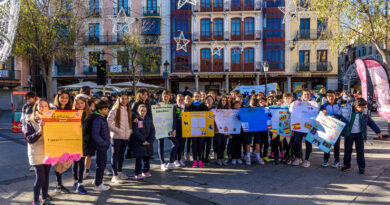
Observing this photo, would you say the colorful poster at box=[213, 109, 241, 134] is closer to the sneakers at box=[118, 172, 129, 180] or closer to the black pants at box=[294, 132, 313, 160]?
the black pants at box=[294, 132, 313, 160]

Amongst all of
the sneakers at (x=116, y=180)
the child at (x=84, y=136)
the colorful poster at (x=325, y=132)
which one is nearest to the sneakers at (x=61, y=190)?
the child at (x=84, y=136)

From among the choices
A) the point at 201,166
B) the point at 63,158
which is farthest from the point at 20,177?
the point at 201,166

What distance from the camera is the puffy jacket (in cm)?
522

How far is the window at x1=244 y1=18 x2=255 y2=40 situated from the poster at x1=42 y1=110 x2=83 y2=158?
25791 millimetres

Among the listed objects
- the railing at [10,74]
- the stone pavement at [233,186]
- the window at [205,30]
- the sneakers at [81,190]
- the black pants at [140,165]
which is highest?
the window at [205,30]

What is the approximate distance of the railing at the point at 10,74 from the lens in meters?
27.1

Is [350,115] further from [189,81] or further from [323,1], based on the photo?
[189,81]

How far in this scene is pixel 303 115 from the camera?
6.32 meters

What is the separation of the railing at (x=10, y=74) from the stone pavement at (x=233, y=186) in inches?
1015

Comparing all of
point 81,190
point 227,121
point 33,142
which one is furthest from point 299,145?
point 33,142

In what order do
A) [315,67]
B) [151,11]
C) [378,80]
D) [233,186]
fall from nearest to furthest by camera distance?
[233,186] < [378,80] < [315,67] < [151,11]

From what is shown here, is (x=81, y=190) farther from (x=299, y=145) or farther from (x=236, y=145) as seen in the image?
(x=299, y=145)

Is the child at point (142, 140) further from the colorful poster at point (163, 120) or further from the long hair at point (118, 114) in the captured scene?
the colorful poster at point (163, 120)

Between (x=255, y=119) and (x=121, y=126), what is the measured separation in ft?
10.6
